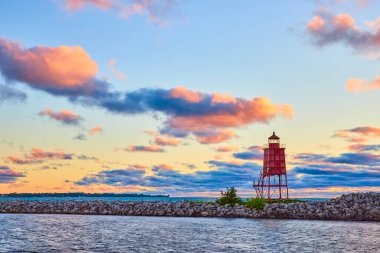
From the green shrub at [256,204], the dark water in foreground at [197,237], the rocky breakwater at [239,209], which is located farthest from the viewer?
the green shrub at [256,204]

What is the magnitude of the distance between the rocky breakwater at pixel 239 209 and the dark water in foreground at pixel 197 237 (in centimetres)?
476

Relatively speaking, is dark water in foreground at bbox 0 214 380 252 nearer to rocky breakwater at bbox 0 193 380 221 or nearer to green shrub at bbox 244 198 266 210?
rocky breakwater at bbox 0 193 380 221

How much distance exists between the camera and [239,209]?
59.9 metres

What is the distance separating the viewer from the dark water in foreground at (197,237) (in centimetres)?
3188

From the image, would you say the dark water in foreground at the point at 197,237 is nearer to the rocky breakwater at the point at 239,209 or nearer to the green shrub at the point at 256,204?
the rocky breakwater at the point at 239,209

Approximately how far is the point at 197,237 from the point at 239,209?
2277 centimetres

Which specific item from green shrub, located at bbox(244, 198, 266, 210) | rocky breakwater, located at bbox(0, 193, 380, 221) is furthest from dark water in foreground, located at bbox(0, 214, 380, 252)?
green shrub, located at bbox(244, 198, 266, 210)

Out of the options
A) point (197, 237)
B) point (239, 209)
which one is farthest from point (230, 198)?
point (197, 237)

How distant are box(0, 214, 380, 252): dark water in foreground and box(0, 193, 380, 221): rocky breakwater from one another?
4.76 meters

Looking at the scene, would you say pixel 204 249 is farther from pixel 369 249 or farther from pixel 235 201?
pixel 235 201

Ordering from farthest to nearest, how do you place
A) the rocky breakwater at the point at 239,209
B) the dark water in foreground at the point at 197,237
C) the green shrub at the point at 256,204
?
the green shrub at the point at 256,204 → the rocky breakwater at the point at 239,209 → the dark water in foreground at the point at 197,237

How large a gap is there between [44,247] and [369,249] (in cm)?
2042

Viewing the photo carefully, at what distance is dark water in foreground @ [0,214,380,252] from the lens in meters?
31.9

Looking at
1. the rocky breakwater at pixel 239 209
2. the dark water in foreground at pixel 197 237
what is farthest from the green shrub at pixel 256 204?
the dark water in foreground at pixel 197 237
